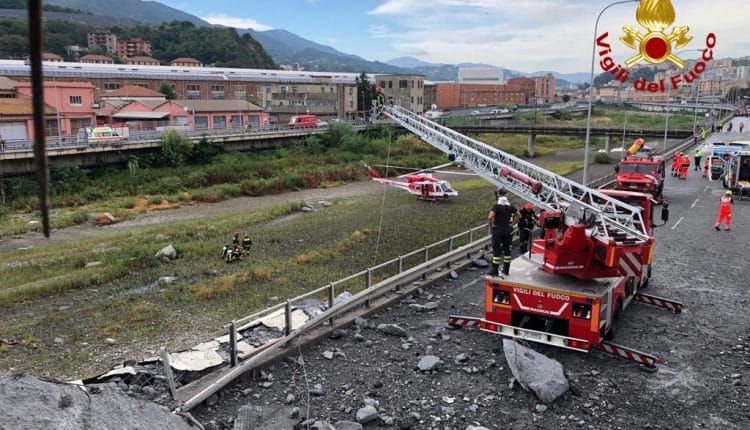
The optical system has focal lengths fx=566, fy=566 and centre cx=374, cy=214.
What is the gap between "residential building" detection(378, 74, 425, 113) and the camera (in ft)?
327

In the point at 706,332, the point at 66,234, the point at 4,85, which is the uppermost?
the point at 4,85

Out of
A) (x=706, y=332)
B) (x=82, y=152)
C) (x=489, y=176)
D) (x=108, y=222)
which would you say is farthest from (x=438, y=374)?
(x=82, y=152)

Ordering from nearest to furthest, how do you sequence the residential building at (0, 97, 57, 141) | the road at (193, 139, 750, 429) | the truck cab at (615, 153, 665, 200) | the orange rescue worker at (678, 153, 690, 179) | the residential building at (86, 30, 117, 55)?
the road at (193, 139, 750, 429) < the truck cab at (615, 153, 665, 200) < the orange rescue worker at (678, 153, 690, 179) < the residential building at (0, 97, 57, 141) < the residential building at (86, 30, 117, 55)

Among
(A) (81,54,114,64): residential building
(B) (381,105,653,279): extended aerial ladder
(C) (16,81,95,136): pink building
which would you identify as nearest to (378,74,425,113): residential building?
(C) (16,81,95,136): pink building

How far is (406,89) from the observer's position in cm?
10006

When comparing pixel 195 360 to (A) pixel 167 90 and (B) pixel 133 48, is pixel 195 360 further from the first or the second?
(B) pixel 133 48

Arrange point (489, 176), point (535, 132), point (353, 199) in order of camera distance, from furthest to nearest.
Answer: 1. point (535, 132)
2. point (353, 199)
3. point (489, 176)

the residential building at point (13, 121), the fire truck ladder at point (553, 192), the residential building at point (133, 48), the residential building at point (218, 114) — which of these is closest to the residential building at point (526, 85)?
the residential building at point (133, 48)

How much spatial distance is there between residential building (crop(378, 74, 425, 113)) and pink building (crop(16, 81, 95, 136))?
2226 inches

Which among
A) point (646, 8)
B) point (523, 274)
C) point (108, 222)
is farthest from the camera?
point (108, 222)

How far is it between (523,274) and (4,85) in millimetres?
52902

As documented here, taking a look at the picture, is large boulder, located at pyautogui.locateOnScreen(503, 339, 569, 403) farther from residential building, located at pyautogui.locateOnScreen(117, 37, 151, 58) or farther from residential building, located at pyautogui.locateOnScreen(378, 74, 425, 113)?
residential building, located at pyautogui.locateOnScreen(117, 37, 151, 58)

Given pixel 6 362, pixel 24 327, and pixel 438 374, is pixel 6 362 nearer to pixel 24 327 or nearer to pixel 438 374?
pixel 24 327

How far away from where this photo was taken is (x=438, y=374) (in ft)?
30.8
